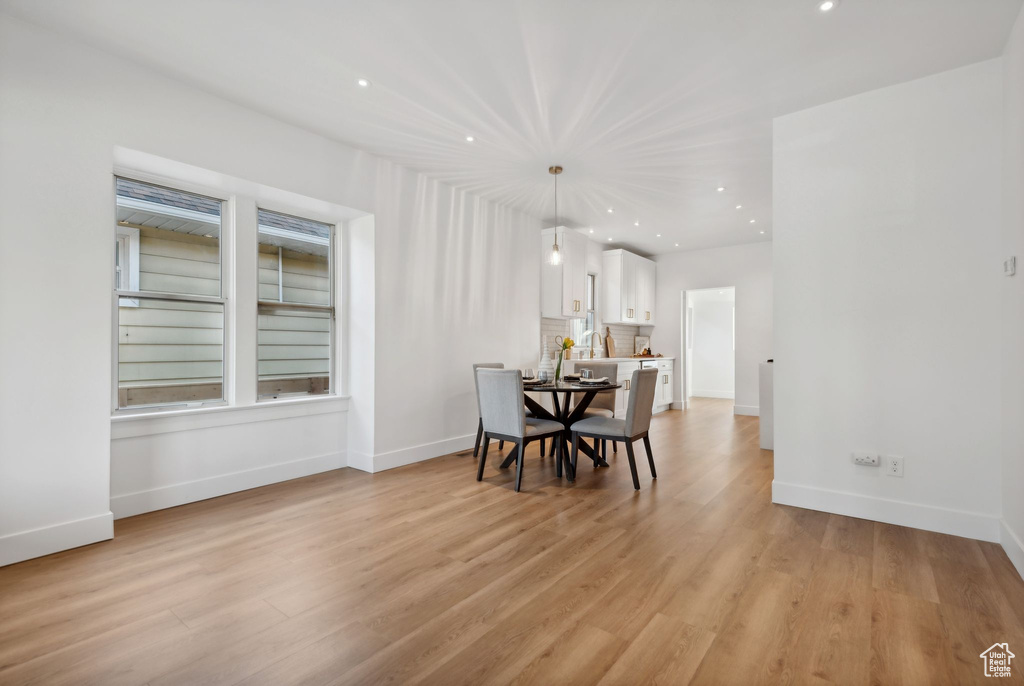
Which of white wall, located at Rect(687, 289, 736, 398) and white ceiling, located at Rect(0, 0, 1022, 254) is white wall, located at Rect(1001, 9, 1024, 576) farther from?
white wall, located at Rect(687, 289, 736, 398)

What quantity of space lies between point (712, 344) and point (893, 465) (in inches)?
295

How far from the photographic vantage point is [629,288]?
7.63m

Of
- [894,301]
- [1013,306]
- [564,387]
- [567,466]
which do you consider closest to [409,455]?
[567,466]

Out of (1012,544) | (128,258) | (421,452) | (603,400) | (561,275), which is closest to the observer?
(1012,544)

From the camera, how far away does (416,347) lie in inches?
176

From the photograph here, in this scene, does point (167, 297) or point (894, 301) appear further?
point (167, 297)

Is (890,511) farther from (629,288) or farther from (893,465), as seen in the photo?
(629,288)

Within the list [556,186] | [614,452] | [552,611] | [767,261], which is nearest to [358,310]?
[556,186]

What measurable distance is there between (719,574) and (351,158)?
3.94m

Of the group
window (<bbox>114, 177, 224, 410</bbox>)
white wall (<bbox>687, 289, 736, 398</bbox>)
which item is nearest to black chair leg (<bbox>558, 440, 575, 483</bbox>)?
window (<bbox>114, 177, 224, 410</bbox>)

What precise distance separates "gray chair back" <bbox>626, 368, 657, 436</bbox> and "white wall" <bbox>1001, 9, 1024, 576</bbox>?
1936 mm

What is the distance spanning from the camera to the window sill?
3.01m

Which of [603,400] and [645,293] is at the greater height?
[645,293]

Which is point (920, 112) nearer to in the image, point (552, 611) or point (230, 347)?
point (552, 611)
